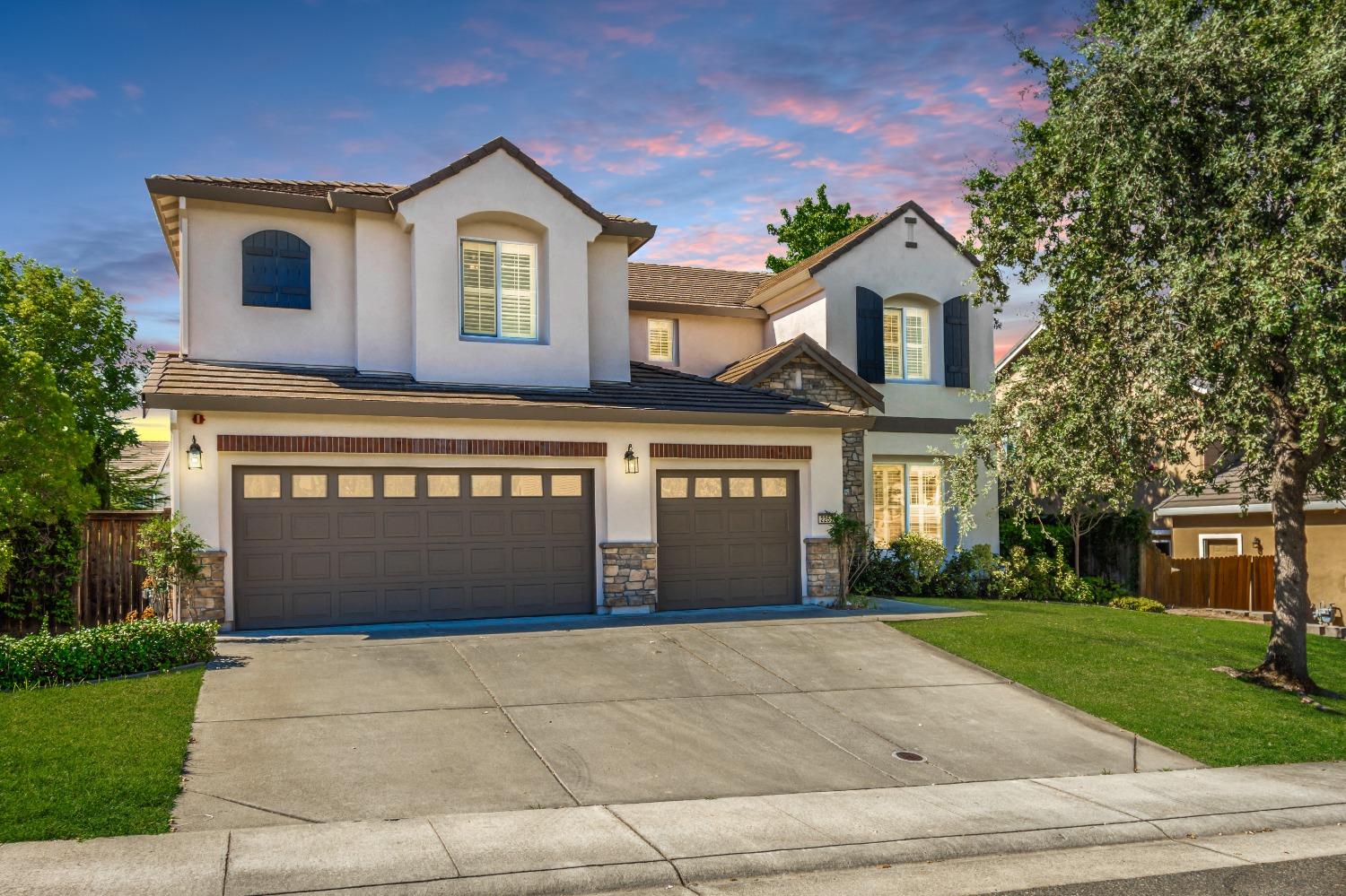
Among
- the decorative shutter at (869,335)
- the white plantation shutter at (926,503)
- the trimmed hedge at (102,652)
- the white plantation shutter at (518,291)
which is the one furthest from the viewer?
the decorative shutter at (869,335)

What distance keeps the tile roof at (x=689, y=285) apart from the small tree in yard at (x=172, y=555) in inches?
449

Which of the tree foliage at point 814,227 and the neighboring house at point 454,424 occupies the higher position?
the tree foliage at point 814,227

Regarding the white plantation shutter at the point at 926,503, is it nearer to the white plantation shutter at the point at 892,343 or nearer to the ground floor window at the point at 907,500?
the ground floor window at the point at 907,500

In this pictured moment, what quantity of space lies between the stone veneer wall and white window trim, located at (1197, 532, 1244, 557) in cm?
944

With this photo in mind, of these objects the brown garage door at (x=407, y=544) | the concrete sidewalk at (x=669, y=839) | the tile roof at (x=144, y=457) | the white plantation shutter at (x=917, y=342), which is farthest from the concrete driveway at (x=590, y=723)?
the tile roof at (x=144, y=457)

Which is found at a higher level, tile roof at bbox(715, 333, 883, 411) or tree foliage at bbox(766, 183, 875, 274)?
tree foliage at bbox(766, 183, 875, 274)

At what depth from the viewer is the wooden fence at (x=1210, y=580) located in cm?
2231

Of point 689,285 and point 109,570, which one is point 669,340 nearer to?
point 689,285

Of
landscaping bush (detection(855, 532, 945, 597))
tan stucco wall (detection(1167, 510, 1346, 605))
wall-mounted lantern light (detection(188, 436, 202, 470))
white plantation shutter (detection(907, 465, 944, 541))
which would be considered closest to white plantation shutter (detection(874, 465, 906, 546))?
white plantation shutter (detection(907, 465, 944, 541))

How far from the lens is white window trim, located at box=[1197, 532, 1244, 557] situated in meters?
24.5

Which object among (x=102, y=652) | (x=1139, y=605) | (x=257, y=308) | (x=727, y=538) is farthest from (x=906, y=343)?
(x=102, y=652)

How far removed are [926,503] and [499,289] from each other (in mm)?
10469

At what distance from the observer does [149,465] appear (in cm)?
3984

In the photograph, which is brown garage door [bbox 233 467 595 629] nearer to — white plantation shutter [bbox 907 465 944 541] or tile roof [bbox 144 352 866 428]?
tile roof [bbox 144 352 866 428]
